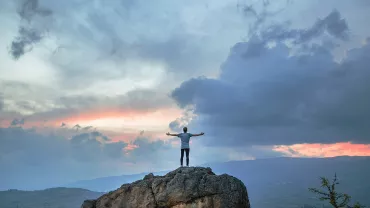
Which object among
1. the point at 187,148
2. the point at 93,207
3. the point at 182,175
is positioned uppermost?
the point at 187,148

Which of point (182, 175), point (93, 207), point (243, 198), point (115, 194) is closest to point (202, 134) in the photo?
point (182, 175)

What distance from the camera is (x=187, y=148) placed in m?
43.0

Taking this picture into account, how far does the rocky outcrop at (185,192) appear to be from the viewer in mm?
36625

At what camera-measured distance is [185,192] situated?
3697 centimetres

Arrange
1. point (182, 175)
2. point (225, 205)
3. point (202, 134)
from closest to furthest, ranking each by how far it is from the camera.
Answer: point (225, 205) → point (182, 175) → point (202, 134)

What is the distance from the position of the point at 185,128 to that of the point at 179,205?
30.6 feet

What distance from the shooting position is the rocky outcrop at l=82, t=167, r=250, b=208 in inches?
1442

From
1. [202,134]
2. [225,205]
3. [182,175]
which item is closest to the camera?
[225,205]

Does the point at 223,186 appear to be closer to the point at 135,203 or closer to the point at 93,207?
the point at 135,203

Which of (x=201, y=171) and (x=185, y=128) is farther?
(x=185, y=128)

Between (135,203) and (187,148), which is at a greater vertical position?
(187,148)

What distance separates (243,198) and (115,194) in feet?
46.0

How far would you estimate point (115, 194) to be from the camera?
40.5m

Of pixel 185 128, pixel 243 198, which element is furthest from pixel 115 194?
pixel 243 198
